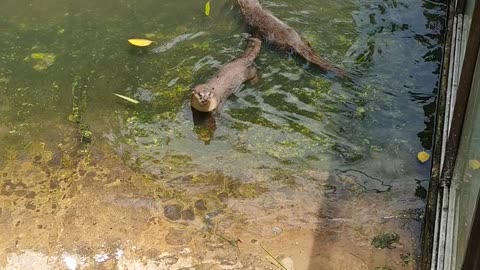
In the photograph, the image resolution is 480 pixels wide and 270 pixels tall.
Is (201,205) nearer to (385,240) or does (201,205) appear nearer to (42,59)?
(385,240)

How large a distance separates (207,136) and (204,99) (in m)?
0.27

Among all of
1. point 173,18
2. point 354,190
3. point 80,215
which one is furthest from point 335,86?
point 80,215

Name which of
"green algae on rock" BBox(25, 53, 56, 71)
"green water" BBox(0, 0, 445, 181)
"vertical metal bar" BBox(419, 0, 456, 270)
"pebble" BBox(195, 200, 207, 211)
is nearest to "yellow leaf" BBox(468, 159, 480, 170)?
"vertical metal bar" BBox(419, 0, 456, 270)

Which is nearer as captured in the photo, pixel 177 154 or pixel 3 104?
pixel 177 154

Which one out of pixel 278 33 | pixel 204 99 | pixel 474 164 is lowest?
pixel 204 99

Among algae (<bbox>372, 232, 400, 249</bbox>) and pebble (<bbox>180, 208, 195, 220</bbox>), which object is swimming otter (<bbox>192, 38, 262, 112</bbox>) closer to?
pebble (<bbox>180, 208, 195, 220</bbox>)

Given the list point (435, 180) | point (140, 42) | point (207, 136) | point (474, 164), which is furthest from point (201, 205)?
point (140, 42)

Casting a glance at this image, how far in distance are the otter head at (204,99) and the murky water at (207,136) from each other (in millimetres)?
108

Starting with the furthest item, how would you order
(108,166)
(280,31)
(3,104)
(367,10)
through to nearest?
1. (367,10)
2. (280,31)
3. (3,104)
4. (108,166)

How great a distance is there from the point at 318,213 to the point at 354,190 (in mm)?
317

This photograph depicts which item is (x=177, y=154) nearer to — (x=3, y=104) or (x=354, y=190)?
(x=354, y=190)

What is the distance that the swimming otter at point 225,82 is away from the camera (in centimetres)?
464

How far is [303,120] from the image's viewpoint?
15.2 ft

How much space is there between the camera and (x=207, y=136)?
15.0ft
